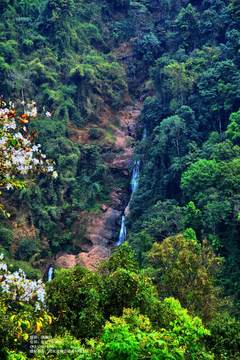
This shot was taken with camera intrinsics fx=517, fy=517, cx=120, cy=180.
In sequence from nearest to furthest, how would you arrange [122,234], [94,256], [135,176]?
[94,256]
[122,234]
[135,176]

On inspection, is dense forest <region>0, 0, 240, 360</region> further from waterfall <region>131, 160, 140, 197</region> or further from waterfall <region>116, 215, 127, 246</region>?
waterfall <region>116, 215, 127, 246</region>

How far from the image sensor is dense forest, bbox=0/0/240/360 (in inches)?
349

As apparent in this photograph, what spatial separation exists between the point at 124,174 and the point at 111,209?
295 centimetres

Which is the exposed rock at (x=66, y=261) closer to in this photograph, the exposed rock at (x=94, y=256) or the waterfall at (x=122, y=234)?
the exposed rock at (x=94, y=256)

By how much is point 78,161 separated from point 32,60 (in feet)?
28.8

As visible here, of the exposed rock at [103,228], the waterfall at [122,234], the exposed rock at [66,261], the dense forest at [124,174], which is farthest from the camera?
the exposed rock at [103,228]

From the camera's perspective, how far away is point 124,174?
32.8m

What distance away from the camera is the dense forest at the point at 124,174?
8.87 m

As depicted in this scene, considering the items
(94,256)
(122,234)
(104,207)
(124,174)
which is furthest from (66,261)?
(124,174)

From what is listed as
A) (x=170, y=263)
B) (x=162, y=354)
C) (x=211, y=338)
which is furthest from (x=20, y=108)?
(x=162, y=354)

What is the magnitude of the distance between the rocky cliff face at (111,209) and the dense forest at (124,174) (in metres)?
0.09

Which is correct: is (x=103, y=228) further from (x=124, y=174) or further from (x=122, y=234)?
(x=124, y=174)

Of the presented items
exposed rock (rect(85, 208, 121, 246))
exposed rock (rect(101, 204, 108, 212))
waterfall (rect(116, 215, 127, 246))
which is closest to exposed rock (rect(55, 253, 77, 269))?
exposed rock (rect(85, 208, 121, 246))

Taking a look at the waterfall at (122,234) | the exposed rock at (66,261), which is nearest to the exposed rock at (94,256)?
the exposed rock at (66,261)
